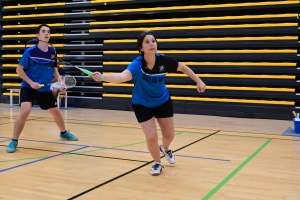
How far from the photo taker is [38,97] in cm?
517

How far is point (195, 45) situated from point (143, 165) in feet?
18.8

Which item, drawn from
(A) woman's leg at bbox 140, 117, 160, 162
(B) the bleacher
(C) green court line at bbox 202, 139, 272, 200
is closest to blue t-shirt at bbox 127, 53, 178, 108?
(A) woman's leg at bbox 140, 117, 160, 162

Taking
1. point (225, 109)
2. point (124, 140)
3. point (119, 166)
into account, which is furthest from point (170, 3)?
point (119, 166)

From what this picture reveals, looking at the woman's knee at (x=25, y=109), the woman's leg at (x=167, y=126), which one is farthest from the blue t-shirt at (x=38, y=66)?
the woman's leg at (x=167, y=126)

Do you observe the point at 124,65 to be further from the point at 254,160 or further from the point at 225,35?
the point at 254,160

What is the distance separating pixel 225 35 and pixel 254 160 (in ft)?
17.1

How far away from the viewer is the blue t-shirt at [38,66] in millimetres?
5070

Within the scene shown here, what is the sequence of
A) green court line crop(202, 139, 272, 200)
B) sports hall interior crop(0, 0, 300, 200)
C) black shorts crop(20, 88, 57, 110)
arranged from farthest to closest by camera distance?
1. black shorts crop(20, 88, 57, 110)
2. sports hall interior crop(0, 0, 300, 200)
3. green court line crop(202, 139, 272, 200)

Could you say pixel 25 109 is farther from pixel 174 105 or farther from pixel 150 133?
pixel 174 105

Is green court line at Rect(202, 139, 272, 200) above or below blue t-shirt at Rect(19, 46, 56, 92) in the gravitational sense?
below

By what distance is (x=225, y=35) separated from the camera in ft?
30.0

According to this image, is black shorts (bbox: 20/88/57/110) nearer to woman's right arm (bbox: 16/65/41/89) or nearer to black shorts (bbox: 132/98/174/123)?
woman's right arm (bbox: 16/65/41/89)

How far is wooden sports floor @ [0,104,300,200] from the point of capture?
327 cm

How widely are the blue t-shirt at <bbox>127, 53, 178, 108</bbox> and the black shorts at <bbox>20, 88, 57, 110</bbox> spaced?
1.84 metres
